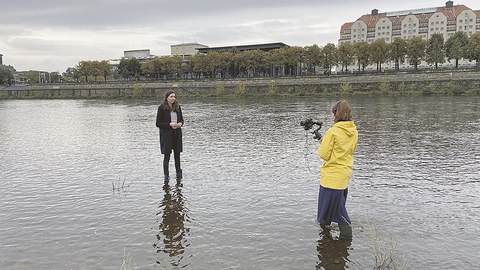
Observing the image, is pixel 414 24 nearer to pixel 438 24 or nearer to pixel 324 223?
pixel 438 24

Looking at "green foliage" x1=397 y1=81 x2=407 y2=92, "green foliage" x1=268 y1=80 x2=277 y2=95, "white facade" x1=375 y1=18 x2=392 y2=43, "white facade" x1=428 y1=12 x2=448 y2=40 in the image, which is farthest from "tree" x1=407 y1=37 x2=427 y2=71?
"white facade" x1=375 y1=18 x2=392 y2=43

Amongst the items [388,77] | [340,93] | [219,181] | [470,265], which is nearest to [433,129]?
[219,181]

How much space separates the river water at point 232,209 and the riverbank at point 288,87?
5342cm

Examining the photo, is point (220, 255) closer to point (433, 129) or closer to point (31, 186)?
point (31, 186)

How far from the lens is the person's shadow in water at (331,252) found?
603cm

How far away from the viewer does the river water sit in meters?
6.33

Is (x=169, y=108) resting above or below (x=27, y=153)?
above

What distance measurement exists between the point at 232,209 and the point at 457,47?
280 ft

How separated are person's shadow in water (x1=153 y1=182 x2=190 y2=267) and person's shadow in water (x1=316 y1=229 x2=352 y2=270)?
2.06 m

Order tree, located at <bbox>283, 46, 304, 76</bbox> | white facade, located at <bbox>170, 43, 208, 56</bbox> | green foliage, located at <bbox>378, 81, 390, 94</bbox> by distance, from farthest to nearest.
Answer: white facade, located at <bbox>170, 43, 208, 56</bbox> → tree, located at <bbox>283, 46, 304, 76</bbox> → green foliage, located at <bbox>378, 81, 390, 94</bbox>

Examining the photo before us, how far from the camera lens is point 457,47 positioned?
8012cm

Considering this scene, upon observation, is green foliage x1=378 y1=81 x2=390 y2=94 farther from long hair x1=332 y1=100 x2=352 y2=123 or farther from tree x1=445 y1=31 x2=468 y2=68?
long hair x1=332 y1=100 x2=352 y2=123

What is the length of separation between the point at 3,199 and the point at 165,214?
4.23 m

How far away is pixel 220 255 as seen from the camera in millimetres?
6391
